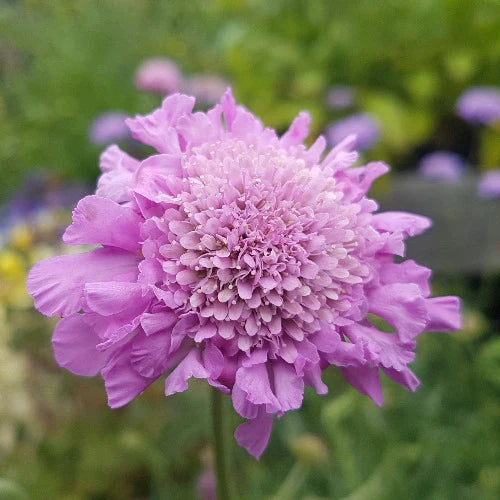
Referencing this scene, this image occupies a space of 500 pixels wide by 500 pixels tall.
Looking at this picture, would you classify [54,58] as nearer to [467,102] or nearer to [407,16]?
[407,16]

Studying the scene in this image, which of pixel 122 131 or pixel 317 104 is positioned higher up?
pixel 317 104

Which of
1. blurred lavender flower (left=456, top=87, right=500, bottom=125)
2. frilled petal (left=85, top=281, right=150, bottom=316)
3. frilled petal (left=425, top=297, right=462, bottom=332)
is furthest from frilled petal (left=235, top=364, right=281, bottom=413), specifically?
blurred lavender flower (left=456, top=87, right=500, bottom=125)

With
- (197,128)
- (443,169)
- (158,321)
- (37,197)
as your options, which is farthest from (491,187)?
(37,197)

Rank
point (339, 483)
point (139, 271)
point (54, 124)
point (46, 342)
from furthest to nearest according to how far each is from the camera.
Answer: point (54, 124)
point (46, 342)
point (339, 483)
point (139, 271)

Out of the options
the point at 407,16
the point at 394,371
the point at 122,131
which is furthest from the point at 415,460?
the point at 407,16

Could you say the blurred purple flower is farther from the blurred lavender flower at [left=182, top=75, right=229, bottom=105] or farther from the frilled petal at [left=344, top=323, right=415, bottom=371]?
the blurred lavender flower at [left=182, top=75, right=229, bottom=105]
